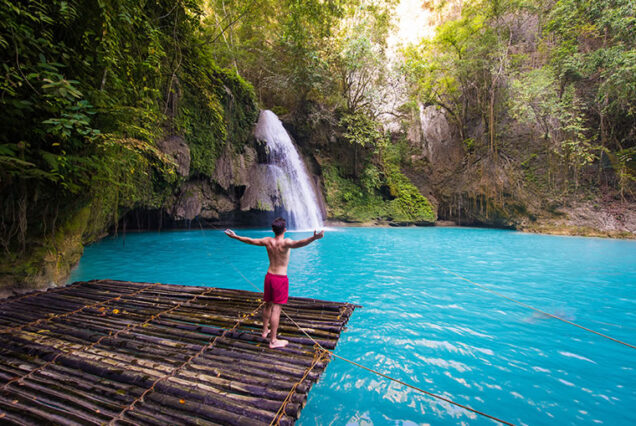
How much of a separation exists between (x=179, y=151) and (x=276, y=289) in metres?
8.58

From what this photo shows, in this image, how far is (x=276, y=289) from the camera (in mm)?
2686

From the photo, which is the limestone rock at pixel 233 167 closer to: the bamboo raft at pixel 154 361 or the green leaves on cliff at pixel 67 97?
the green leaves on cliff at pixel 67 97

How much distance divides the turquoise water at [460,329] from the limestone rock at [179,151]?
331 cm

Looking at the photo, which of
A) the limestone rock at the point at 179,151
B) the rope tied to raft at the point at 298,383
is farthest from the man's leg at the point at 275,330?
the limestone rock at the point at 179,151

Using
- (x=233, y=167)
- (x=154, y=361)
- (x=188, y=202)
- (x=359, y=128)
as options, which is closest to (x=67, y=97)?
(x=154, y=361)

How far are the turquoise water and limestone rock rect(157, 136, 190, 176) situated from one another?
130 inches

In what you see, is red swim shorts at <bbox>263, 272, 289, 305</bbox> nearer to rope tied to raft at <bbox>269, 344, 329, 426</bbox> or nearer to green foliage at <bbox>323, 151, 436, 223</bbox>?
rope tied to raft at <bbox>269, 344, 329, 426</bbox>

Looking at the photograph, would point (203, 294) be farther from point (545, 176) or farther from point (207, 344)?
point (545, 176)

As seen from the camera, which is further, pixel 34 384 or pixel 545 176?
pixel 545 176

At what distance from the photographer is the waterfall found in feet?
46.6

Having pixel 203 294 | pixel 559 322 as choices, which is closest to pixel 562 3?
pixel 559 322

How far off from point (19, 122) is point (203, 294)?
304 cm

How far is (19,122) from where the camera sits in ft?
10.1

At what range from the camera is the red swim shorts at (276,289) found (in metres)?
2.68
